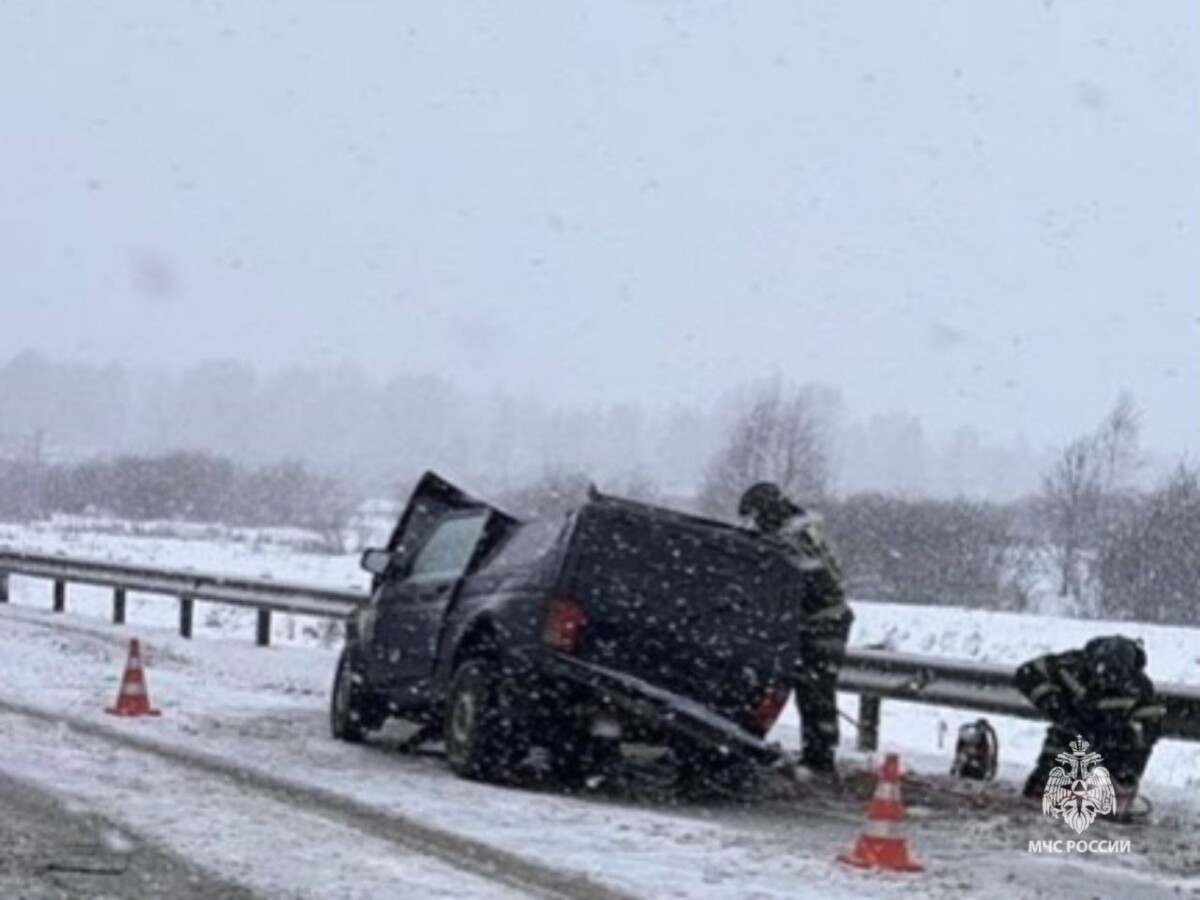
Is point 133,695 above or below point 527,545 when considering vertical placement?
below

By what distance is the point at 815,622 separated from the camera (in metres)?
12.3

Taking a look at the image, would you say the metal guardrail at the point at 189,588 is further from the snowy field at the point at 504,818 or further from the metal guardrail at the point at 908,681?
the snowy field at the point at 504,818

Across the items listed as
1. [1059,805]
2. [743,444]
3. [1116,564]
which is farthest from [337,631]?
[743,444]

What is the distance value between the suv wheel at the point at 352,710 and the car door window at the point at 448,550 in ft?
2.51

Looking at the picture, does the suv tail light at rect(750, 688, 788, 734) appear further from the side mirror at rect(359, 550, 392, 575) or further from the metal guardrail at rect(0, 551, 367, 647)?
the metal guardrail at rect(0, 551, 367, 647)

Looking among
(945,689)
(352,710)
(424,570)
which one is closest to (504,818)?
(424,570)

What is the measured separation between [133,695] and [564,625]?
4183mm

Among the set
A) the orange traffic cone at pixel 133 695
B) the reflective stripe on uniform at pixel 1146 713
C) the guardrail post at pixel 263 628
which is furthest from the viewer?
the guardrail post at pixel 263 628

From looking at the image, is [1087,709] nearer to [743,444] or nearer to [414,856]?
[414,856]

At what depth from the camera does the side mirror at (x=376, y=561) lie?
1340 cm

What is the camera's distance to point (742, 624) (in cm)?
1106

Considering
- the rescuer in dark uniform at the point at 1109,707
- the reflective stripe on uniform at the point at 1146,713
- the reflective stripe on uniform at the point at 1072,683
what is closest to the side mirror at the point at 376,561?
the rescuer in dark uniform at the point at 1109,707

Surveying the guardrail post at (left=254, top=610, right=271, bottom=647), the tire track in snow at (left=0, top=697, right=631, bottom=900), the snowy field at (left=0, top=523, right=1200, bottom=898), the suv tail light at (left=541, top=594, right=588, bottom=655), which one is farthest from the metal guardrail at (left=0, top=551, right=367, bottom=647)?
the suv tail light at (left=541, top=594, right=588, bottom=655)
